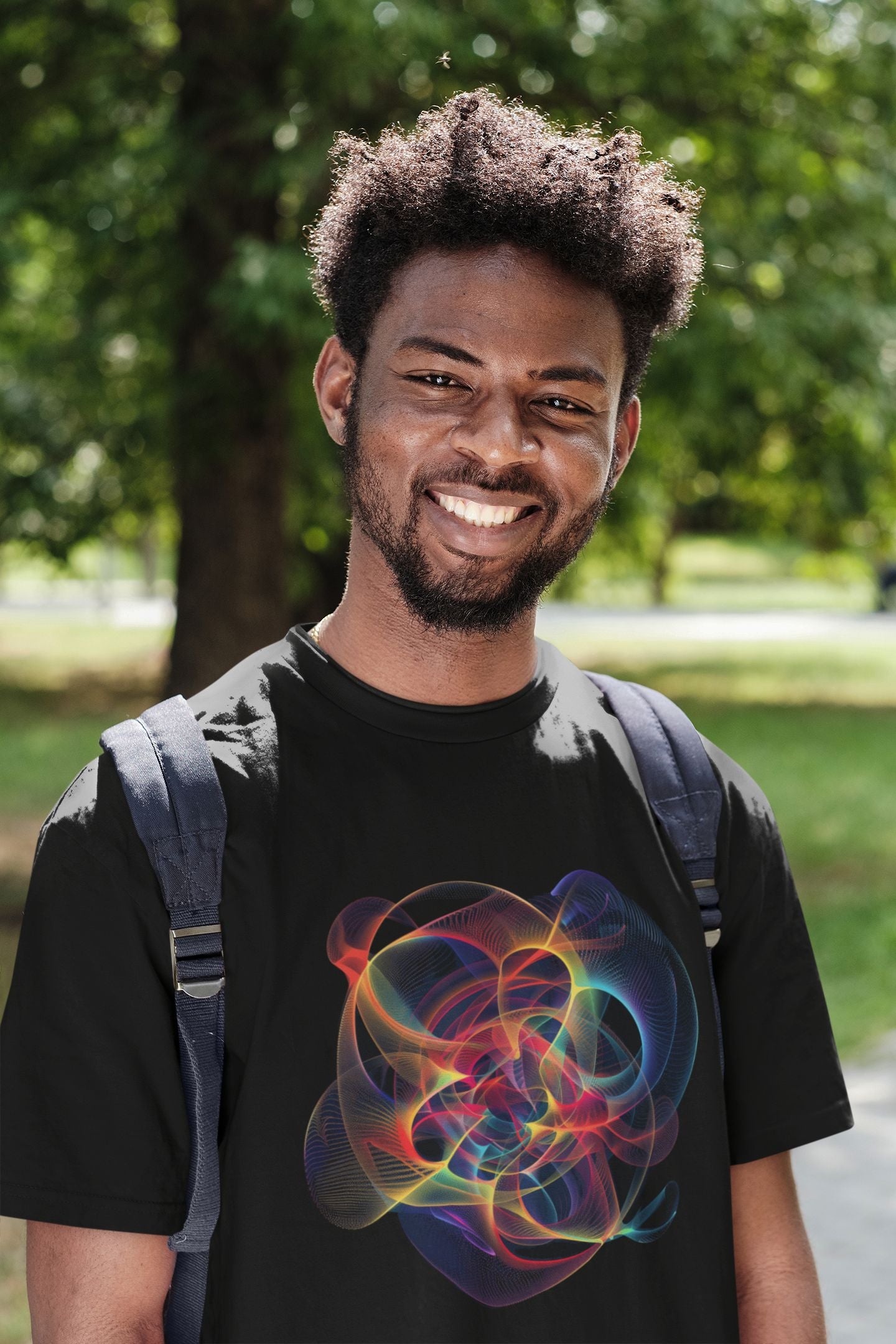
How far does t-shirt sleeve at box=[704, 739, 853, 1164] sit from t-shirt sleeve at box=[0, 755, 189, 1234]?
653 mm

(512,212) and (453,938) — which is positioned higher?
(512,212)

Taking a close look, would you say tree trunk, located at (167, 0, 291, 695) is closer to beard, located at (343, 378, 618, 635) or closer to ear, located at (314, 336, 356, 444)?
ear, located at (314, 336, 356, 444)

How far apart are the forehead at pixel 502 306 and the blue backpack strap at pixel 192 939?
1.86ft

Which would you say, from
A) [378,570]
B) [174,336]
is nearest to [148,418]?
[174,336]

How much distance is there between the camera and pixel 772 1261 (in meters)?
1.75

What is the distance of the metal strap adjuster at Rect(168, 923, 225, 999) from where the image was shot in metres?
1.47

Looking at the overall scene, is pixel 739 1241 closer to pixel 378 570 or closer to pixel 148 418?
pixel 378 570

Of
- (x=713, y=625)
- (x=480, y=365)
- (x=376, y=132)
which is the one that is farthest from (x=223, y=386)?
(x=713, y=625)

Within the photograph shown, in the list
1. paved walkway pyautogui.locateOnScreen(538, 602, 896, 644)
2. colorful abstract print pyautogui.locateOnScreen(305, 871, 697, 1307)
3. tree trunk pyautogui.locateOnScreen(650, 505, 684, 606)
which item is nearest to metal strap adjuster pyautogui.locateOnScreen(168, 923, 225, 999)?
colorful abstract print pyautogui.locateOnScreen(305, 871, 697, 1307)

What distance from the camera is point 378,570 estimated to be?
1791 millimetres

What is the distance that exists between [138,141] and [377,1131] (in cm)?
843

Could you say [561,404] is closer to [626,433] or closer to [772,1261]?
[626,433]

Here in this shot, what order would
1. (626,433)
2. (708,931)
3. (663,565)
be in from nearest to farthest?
(708,931), (626,433), (663,565)

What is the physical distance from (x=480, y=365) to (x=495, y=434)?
3.2 inches
